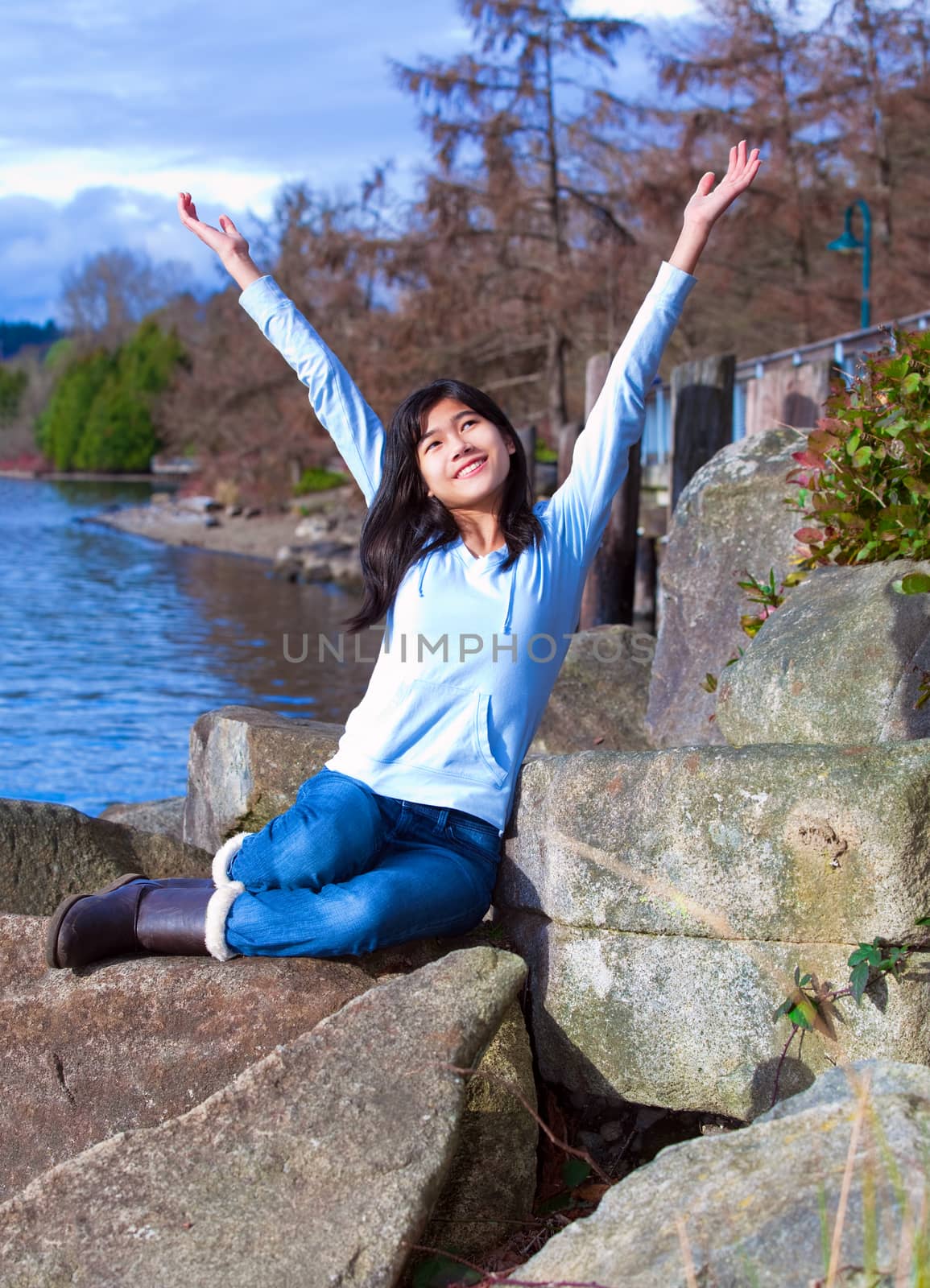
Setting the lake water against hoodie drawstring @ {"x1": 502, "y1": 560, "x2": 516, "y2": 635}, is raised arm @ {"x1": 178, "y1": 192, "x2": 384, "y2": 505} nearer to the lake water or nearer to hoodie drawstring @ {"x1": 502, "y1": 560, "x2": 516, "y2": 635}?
hoodie drawstring @ {"x1": 502, "y1": 560, "x2": 516, "y2": 635}

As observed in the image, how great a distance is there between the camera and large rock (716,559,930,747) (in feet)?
11.4

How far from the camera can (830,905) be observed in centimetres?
283

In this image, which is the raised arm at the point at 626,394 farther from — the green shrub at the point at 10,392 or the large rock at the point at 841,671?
the green shrub at the point at 10,392

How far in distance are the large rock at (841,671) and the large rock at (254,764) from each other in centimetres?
122


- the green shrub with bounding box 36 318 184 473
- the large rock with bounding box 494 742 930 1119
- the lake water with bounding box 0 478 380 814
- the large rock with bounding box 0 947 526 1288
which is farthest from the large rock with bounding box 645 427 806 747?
the green shrub with bounding box 36 318 184 473

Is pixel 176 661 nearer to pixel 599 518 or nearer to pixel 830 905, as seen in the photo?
pixel 599 518

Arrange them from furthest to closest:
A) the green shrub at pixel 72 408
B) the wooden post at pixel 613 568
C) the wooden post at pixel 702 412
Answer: the green shrub at pixel 72 408 < the wooden post at pixel 613 568 < the wooden post at pixel 702 412

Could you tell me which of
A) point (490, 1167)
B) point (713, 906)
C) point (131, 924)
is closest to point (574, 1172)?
point (490, 1167)

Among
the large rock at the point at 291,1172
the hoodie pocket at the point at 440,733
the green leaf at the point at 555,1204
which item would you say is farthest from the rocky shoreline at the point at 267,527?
the large rock at the point at 291,1172

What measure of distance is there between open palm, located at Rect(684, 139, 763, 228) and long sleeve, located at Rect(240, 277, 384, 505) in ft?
3.34

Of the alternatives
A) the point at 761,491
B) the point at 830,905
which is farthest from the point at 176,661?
the point at 830,905

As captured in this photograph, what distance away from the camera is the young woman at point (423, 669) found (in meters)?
3.17

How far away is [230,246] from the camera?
384 cm

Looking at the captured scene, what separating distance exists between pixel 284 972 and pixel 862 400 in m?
2.44
